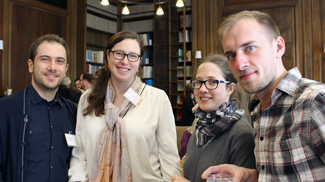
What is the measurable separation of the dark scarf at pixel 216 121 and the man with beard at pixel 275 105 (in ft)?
0.55

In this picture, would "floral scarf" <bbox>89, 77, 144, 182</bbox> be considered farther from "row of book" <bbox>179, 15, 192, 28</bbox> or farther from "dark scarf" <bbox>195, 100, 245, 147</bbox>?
"row of book" <bbox>179, 15, 192, 28</bbox>

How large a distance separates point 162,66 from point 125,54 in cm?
557

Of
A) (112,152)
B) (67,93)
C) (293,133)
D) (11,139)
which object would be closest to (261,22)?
(293,133)

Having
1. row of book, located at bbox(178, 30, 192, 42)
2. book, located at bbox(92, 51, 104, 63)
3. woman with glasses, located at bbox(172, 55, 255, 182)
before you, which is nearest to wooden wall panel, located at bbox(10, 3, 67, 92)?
→ book, located at bbox(92, 51, 104, 63)

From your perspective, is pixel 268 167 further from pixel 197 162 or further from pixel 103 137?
pixel 103 137

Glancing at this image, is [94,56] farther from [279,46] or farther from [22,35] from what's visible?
[279,46]

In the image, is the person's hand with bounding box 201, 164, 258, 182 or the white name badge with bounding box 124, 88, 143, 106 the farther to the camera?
the white name badge with bounding box 124, 88, 143, 106

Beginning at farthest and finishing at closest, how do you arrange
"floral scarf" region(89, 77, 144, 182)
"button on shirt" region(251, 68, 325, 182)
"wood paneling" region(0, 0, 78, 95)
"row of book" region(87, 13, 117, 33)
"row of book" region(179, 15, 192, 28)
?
"row of book" region(179, 15, 192, 28) < "row of book" region(87, 13, 117, 33) < "wood paneling" region(0, 0, 78, 95) < "floral scarf" region(89, 77, 144, 182) < "button on shirt" region(251, 68, 325, 182)

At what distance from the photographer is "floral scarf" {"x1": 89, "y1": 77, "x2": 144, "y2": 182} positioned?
1668mm

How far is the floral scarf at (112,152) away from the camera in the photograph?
1668 millimetres

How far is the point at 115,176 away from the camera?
1661mm

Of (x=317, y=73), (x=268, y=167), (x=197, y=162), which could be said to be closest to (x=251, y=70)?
(x=268, y=167)

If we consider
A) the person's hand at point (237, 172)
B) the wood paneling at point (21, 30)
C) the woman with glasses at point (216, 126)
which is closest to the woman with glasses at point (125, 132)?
the woman with glasses at point (216, 126)

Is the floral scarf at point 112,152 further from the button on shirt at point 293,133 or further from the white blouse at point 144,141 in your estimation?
the button on shirt at point 293,133
